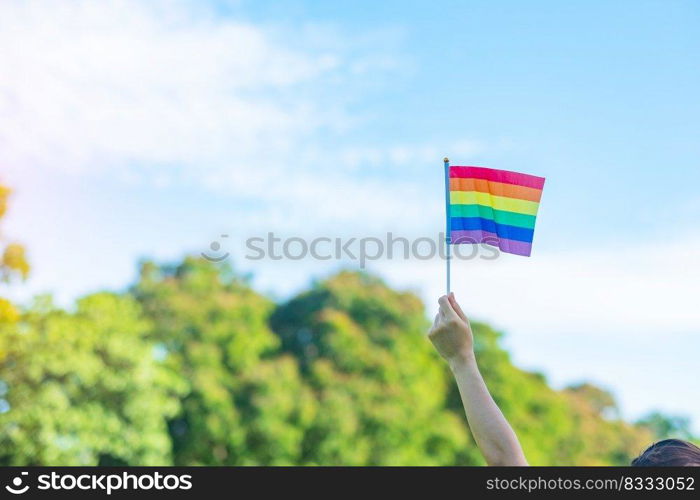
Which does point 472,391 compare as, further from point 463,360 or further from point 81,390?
point 81,390

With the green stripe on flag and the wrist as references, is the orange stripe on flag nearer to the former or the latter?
the green stripe on flag

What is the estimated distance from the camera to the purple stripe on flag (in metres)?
5.36

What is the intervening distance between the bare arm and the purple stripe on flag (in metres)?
2.00

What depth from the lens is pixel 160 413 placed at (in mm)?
31438

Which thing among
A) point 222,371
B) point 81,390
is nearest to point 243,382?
point 222,371

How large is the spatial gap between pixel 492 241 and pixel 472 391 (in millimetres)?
2445

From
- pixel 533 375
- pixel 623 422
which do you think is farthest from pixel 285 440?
pixel 623 422

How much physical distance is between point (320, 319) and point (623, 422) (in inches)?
952

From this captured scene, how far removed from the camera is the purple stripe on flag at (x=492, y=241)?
17.6 ft

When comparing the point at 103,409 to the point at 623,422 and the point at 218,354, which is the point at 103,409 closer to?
the point at 218,354

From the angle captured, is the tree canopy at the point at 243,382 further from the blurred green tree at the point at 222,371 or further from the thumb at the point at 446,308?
the thumb at the point at 446,308

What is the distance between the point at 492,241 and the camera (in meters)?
5.43

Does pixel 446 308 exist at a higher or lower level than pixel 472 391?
higher
